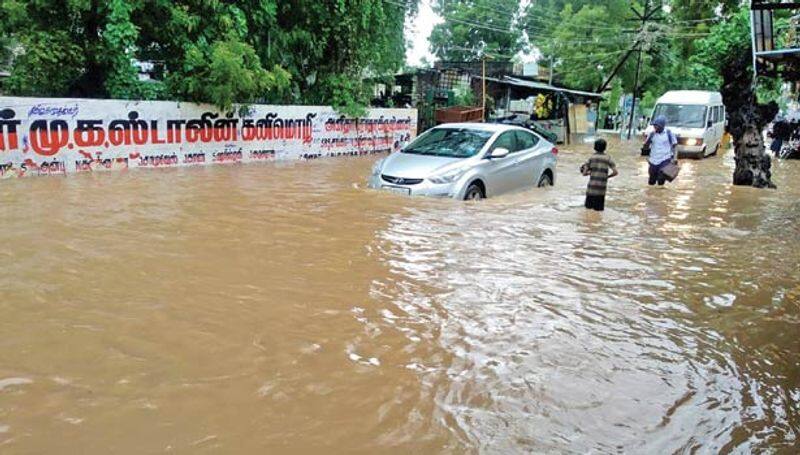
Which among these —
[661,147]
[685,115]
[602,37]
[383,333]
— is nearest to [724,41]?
[685,115]

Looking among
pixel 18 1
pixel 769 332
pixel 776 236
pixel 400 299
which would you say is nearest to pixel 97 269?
pixel 400 299

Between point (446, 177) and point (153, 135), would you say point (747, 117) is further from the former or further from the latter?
point (153, 135)

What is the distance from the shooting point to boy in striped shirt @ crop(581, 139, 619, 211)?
31.8ft

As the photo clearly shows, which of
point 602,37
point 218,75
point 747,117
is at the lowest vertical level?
point 747,117

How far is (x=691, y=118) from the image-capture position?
2308 cm

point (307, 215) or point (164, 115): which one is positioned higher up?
point (164, 115)

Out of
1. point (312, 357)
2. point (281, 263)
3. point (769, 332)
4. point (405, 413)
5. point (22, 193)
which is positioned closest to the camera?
point (405, 413)

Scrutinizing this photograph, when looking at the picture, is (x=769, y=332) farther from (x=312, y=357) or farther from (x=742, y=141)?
(x=742, y=141)

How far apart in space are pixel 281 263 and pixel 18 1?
1096 cm

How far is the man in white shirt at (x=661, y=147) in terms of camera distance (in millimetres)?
12629

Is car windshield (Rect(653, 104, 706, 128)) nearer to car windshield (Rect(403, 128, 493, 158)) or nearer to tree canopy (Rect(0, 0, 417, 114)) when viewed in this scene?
tree canopy (Rect(0, 0, 417, 114))

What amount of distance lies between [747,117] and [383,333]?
1247 cm

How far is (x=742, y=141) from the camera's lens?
1448 cm

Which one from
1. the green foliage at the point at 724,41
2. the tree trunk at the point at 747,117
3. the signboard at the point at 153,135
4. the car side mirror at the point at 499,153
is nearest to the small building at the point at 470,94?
the green foliage at the point at 724,41
